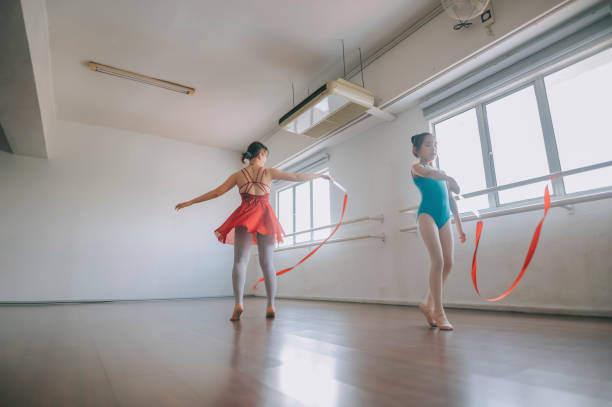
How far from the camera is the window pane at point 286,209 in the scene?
240 inches

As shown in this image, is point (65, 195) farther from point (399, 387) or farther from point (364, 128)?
point (399, 387)

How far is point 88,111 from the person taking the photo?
16.4 ft

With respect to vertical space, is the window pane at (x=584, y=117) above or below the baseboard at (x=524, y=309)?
above

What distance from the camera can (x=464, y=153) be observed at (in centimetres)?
332

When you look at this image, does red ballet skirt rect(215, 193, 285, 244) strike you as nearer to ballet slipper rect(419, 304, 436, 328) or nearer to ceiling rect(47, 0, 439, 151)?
ballet slipper rect(419, 304, 436, 328)

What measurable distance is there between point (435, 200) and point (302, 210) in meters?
3.93

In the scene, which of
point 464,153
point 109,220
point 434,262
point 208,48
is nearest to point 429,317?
point 434,262

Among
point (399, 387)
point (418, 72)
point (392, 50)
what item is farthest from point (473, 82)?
point (399, 387)

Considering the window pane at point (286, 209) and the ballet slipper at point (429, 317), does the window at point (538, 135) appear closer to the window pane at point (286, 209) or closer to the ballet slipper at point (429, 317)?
the ballet slipper at point (429, 317)

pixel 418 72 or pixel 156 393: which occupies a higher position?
pixel 418 72

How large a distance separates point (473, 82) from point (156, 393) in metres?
3.49

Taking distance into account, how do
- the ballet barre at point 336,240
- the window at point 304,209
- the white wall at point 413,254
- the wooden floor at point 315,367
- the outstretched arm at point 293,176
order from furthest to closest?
the window at point 304,209, the ballet barre at point 336,240, the outstretched arm at point 293,176, the white wall at point 413,254, the wooden floor at point 315,367

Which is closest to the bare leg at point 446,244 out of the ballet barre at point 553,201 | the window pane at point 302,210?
the ballet barre at point 553,201

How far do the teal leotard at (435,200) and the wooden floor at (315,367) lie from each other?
63cm
